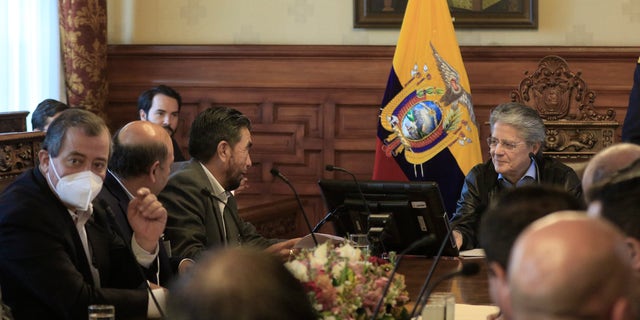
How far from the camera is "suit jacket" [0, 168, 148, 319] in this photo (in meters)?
2.98

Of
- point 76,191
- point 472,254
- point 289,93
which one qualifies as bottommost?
point 472,254

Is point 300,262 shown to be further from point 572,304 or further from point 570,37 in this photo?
point 570,37

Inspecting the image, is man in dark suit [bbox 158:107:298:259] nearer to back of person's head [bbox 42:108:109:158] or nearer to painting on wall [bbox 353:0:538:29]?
back of person's head [bbox 42:108:109:158]

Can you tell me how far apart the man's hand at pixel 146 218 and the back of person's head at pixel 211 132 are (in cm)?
89

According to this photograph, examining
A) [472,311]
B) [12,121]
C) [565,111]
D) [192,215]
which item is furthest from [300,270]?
[565,111]

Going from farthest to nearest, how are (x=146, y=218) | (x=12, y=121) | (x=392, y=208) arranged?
(x=12, y=121) < (x=392, y=208) < (x=146, y=218)

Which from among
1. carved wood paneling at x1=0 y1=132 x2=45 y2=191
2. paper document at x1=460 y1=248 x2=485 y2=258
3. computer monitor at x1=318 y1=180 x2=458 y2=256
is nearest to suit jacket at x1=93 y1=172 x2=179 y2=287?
computer monitor at x1=318 y1=180 x2=458 y2=256

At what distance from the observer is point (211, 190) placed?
4.20 metres

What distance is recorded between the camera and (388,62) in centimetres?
682

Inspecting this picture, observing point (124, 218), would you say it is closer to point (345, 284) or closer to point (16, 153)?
point (16, 153)

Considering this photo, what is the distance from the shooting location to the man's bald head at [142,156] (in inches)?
146

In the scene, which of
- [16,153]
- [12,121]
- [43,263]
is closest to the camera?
[43,263]

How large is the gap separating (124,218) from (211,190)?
2.22 feet

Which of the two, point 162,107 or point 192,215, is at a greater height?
point 162,107
